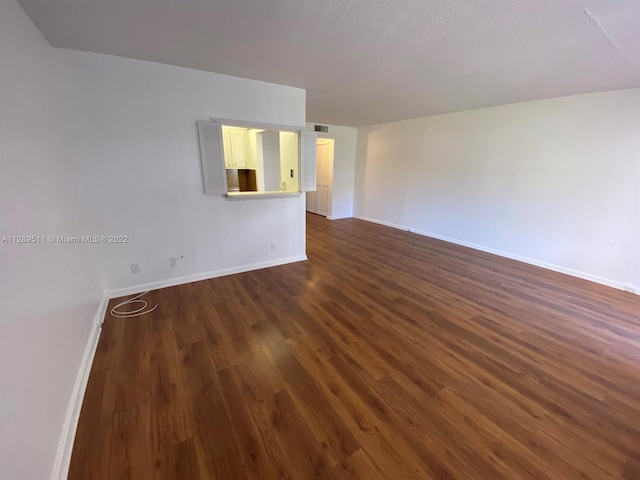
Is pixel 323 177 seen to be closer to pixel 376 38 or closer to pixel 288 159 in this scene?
pixel 288 159

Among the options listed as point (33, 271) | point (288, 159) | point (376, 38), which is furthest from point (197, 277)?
point (288, 159)

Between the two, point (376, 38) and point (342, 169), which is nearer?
point (376, 38)

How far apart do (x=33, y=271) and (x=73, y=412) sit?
849 millimetres

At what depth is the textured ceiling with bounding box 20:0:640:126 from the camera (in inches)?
64.2

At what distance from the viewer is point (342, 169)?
695cm

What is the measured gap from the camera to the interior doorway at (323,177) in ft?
22.3

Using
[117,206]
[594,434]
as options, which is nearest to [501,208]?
[594,434]

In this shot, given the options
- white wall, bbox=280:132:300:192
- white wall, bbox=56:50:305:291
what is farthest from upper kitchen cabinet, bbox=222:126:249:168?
white wall, bbox=56:50:305:291

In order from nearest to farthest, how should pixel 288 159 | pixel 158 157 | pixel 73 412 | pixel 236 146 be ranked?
pixel 73 412
pixel 158 157
pixel 236 146
pixel 288 159

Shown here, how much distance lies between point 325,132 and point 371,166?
4.73 feet

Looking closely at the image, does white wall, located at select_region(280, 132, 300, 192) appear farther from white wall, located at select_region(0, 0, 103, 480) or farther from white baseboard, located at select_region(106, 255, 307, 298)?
white wall, located at select_region(0, 0, 103, 480)

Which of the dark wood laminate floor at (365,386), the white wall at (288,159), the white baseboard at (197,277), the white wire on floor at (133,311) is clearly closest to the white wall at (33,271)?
the dark wood laminate floor at (365,386)

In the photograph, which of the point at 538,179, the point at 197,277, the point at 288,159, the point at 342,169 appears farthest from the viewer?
the point at 342,169

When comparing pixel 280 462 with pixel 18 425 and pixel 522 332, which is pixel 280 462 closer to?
pixel 18 425
